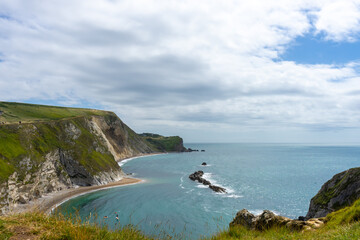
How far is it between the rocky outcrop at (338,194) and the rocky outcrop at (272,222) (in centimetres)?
1934

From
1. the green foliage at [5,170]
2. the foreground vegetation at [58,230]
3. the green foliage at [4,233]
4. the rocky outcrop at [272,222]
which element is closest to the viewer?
the green foliage at [4,233]

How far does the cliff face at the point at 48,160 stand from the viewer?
5916 cm

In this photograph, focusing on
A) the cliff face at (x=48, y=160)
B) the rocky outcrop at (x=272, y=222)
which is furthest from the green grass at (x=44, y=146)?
the rocky outcrop at (x=272, y=222)

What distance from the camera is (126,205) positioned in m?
63.2

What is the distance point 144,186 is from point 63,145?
1484 inches

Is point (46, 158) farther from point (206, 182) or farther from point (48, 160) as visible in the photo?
point (206, 182)

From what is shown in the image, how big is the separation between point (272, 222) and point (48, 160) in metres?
82.9

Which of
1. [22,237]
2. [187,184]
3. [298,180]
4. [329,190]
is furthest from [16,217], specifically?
[298,180]

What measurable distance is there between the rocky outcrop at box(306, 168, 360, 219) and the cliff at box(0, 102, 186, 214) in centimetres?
6221

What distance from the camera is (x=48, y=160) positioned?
76.9 m

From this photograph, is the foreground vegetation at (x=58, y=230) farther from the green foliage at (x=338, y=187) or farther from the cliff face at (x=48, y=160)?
the cliff face at (x=48, y=160)

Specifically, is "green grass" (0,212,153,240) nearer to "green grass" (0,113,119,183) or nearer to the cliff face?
the cliff face

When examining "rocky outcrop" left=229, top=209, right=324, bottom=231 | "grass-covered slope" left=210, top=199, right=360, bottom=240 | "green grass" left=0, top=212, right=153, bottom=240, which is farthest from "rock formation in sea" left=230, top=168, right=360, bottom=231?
"green grass" left=0, top=212, right=153, bottom=240

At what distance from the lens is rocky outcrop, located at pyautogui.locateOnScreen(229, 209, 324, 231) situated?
12125 mm
